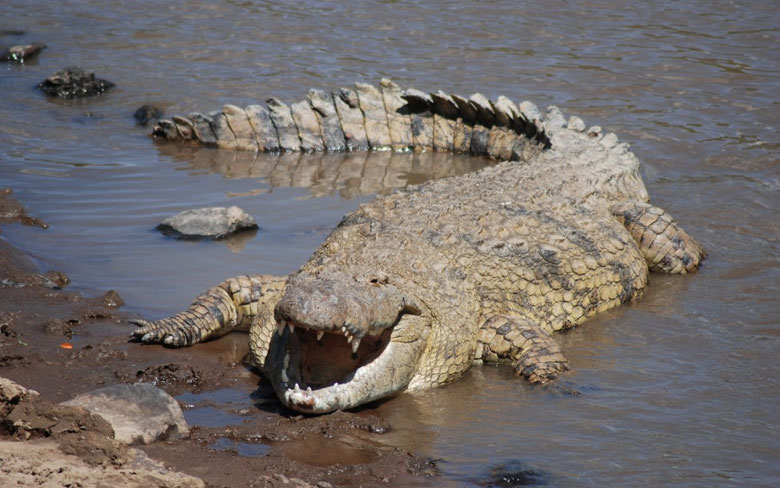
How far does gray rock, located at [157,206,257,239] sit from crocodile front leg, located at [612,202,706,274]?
2.78 m

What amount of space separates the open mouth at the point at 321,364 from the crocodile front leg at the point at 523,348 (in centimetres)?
87

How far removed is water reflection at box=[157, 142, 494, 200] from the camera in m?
8.45

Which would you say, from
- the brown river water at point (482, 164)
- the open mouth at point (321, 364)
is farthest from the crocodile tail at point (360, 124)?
the open mouth at point (321, 364)

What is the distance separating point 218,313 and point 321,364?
3.62 feet

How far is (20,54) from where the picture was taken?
1252 cm

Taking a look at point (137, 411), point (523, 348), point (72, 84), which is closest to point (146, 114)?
point (72, 84)

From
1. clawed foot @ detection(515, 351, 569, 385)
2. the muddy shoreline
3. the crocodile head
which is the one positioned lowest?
the muddy shoreline

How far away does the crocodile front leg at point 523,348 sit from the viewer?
4.89m

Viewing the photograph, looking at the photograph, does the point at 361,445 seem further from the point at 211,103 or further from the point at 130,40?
the point at 130,40

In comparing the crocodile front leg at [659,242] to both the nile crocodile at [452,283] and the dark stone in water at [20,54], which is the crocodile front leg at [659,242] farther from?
the dark stone in water at [20,54]

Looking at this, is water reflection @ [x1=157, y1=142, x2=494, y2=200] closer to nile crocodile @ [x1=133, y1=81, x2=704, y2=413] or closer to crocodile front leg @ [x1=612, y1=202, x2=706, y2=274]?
nile crocodile @ [x1=133, y1=81, x2=704, y2=413]

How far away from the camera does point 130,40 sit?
13.5 m

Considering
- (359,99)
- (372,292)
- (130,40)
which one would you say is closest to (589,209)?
(372,292)

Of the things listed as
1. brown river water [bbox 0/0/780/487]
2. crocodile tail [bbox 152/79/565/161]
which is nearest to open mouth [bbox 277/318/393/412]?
brown river water [bbox 0/0/780/487]
